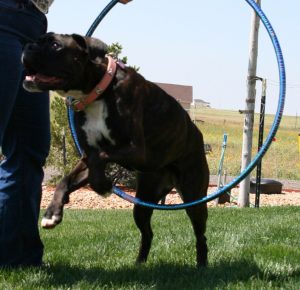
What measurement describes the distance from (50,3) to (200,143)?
66.0 inches

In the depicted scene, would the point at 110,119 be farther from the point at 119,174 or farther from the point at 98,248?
the point at 119,174

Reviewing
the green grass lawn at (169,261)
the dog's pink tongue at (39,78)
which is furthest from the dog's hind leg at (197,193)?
the dog's pink tongue at (39,78)

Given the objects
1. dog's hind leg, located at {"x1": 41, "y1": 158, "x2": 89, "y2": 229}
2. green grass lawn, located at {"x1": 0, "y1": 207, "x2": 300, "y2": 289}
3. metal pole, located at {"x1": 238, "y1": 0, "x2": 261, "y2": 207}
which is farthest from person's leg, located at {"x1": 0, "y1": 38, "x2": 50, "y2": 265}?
metal pole, located at {"x1": 238, "y1": 0, "x2": 261, "y2": 207}

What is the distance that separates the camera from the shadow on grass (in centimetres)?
387

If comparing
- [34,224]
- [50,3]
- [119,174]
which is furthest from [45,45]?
[119,174]

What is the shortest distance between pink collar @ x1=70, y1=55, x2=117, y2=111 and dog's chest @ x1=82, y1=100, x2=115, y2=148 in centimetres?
5

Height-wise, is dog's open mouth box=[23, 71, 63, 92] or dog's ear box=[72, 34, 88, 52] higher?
dog's ear box=[72, 34, 88, 52]

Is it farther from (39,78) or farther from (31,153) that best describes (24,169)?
(39,78)

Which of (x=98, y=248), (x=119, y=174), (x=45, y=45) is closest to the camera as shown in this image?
(x=45, y=45)

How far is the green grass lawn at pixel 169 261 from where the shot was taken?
3.91 meters

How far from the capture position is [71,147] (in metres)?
16.3

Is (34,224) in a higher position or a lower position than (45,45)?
lower

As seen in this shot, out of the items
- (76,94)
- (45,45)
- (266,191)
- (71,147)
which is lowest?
(266,191)

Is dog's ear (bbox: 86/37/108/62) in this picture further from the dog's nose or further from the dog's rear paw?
the dog's rear paw
